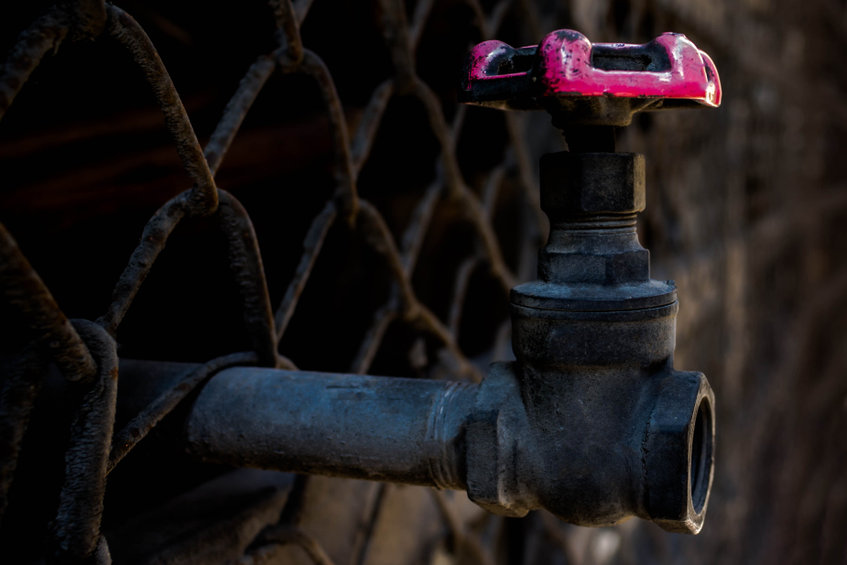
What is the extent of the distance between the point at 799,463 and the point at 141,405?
9.05 feet

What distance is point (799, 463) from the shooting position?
8.81ft

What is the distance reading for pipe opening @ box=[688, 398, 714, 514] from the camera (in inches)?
16.4

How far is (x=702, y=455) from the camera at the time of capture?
16.9 inches

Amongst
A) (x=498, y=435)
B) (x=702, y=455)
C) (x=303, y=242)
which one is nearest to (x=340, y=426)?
(x=498, y=435)

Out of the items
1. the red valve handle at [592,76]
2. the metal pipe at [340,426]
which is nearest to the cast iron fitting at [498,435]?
the metal pipe at [340,426]

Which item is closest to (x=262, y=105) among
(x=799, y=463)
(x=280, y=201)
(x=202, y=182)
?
(x=280, y=201)

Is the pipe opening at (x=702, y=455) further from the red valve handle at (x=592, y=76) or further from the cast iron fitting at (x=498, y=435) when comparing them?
the red valve handle at (x=592, y=76)

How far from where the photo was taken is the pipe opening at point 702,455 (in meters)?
0.42

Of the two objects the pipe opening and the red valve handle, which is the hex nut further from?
the red valve handle

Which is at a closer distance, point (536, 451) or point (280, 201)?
point (536, 451)

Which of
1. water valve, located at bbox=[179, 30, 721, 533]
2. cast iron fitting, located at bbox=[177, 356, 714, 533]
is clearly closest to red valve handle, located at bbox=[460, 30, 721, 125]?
water valve, located at bbox=[179, 30, 721, 533]

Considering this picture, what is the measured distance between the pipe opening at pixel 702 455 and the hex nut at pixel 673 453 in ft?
0.07

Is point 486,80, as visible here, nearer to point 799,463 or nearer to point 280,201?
point 280,201

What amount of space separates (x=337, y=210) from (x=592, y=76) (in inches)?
11.0
